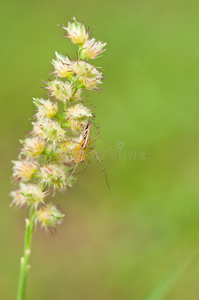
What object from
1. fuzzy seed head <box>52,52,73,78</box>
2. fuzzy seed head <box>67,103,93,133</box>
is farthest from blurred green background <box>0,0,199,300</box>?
fuzzy seed head <box>52,52,73,78</box>

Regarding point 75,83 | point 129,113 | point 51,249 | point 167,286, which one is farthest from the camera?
point 129,113

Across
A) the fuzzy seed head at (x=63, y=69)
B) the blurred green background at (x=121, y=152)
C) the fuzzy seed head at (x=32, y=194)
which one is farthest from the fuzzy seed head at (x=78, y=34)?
the blurred green background at (x=121, y=152)

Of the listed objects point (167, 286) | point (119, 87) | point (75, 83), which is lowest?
point (167, 286)

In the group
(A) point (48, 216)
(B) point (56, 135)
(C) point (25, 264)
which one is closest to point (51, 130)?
(B) point (56, 135)

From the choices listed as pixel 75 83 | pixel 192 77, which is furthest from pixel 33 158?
pixel 192 77

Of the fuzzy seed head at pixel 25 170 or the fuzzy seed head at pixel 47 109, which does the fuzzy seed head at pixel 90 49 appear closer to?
the fuzzy seed head at pixel 47 109

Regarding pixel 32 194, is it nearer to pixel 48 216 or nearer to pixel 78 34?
pixel 48 216

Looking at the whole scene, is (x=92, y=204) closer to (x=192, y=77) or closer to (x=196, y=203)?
(x=196, y=203)

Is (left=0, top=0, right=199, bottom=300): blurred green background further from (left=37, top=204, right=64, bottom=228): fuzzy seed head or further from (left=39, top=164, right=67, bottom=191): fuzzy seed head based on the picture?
(left=39, top=164, right=67, bottom=191): fuzzy seed head

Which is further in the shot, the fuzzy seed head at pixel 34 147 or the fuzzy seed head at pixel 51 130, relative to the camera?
the fuzzy seed head at pixel 34 147
